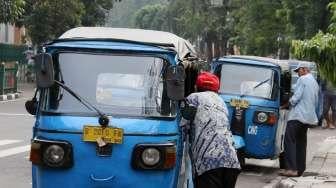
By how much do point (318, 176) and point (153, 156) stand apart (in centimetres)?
505

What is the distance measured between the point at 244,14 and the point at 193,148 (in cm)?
3554

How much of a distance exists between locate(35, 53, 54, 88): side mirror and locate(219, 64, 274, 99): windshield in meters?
5.99

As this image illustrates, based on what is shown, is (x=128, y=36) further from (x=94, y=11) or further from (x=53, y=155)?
(x=94, y=11)

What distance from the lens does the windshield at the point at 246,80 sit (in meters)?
12.3

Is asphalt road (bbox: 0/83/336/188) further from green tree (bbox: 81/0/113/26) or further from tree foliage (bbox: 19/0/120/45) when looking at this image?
green tree (bbox: 81/0/113/26)

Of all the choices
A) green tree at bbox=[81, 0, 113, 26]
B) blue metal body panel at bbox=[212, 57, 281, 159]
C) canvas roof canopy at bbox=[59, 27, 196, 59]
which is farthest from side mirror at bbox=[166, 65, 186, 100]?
green tree at bbox=[81, 0, 113, 26]

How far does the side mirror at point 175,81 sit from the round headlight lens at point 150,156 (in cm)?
51

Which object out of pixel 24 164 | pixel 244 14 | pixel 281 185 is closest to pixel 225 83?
pixel 281 185

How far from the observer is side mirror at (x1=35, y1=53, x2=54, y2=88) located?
6598mm

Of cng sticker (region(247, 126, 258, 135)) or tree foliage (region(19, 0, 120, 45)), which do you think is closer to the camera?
cng sticker (region(247, 126, 258, 135))

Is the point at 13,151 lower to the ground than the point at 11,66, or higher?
lower

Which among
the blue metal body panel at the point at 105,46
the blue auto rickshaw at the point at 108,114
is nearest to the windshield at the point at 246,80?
the blue auto rickshaw at the point at 108,114

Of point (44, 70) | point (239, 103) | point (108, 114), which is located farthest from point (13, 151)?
point (44, 70)

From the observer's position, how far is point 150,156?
6562mm
